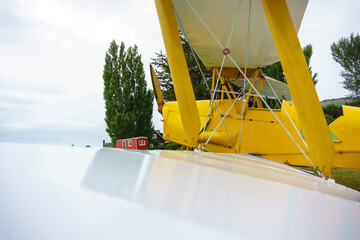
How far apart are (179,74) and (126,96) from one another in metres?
11.2

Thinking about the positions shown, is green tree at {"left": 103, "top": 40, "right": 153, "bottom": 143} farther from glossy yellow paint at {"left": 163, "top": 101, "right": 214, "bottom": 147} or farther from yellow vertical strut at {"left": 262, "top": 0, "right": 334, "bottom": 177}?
yellow vertical strut at {"left": 262, "top": 0, "right": 334, "bottom": 177}

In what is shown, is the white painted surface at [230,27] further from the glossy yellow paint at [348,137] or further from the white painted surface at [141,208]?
the white painted surface at [141,208]

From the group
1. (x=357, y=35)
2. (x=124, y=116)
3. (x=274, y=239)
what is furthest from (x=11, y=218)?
(x=357, y=35)

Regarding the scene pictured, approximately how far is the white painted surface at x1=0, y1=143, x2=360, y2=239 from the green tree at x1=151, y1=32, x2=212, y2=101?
1265cm

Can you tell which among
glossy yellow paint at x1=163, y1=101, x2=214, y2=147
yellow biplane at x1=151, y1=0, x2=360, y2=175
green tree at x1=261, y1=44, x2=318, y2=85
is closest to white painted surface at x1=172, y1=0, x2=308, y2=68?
yellow biplane at x1=151, y1=0, x2=360, y2=175

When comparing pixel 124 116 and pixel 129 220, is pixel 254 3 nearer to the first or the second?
pixel 129 220

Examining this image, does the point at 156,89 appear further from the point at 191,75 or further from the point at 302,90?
the point at 191,75

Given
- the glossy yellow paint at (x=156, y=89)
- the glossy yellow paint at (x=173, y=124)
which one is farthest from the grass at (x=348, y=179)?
the glossy yellow paint at (x=156, y=89)

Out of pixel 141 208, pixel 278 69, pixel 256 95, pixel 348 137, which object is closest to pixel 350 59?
pixel 278 69

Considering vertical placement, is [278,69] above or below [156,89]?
above

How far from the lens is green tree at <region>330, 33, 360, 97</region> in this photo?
59.3ft

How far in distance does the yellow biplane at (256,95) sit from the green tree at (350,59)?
18.2 meters

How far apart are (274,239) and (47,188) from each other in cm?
37

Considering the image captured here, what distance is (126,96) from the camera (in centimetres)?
1341
